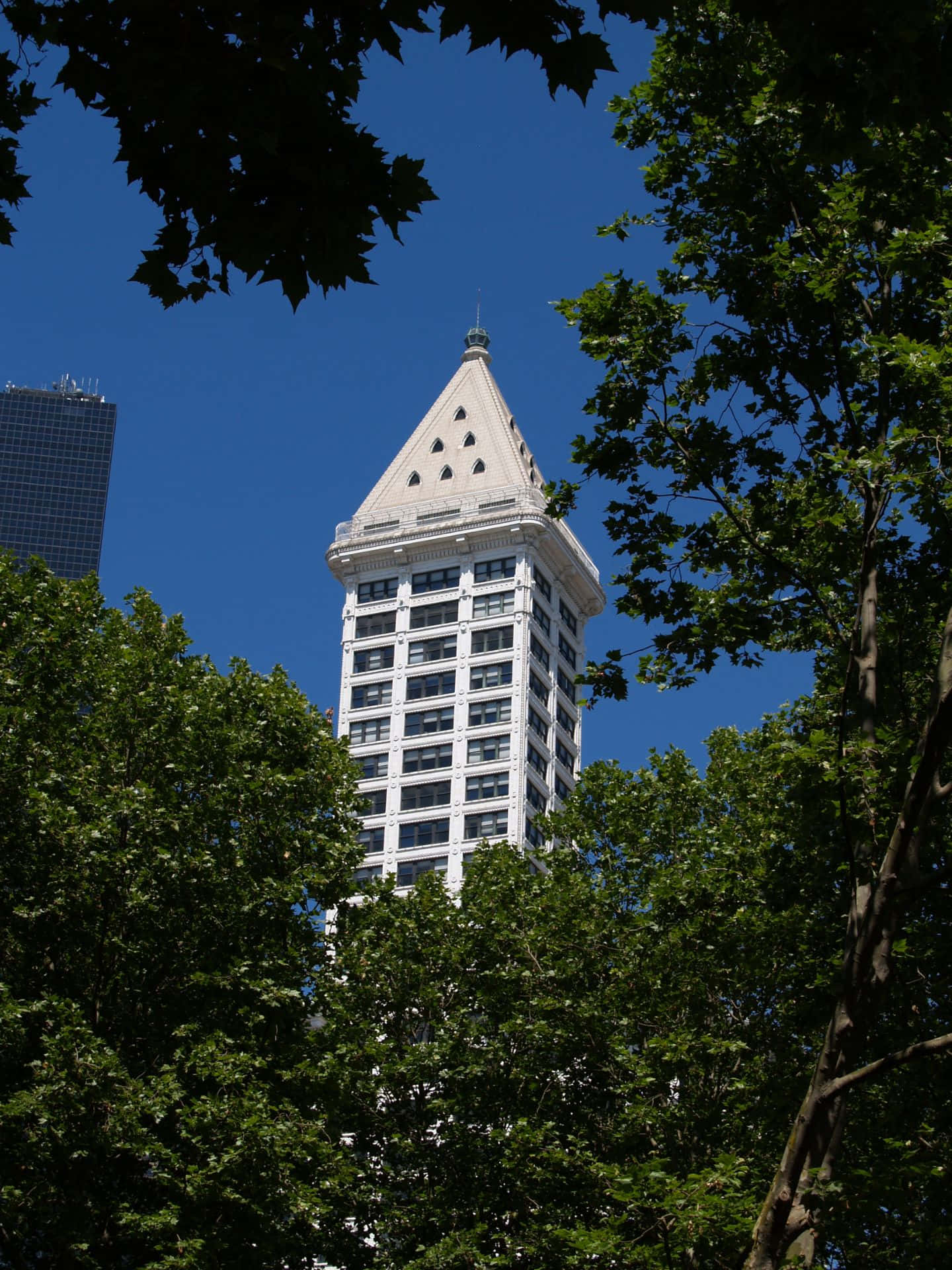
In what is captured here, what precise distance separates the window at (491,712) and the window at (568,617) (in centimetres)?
1099

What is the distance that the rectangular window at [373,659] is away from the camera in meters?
114

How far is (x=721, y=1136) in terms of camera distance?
24203mm

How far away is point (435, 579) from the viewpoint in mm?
115688

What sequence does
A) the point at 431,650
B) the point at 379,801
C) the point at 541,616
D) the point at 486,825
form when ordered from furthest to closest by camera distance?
the point at 541,616
the point at 431,650
the point at 379,801
the point at 486,825

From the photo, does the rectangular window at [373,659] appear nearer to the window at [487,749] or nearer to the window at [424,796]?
the window at [487,749]

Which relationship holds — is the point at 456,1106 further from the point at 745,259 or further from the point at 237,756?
the point at 745,259

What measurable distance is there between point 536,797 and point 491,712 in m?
6.79

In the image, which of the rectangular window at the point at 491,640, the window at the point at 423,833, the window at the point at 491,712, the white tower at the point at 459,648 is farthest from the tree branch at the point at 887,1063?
the rectangular window at the point at 491,640

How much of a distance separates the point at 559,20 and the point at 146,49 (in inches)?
76.4

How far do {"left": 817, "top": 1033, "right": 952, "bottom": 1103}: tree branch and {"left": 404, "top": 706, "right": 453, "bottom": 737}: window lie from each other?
9986 centimetres

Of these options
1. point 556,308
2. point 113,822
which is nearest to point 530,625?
point 113,822

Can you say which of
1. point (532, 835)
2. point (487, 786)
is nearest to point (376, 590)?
point (487, 786)

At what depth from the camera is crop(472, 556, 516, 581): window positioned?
373 ft

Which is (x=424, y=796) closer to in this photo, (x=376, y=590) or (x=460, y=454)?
(x=376, y=590)
